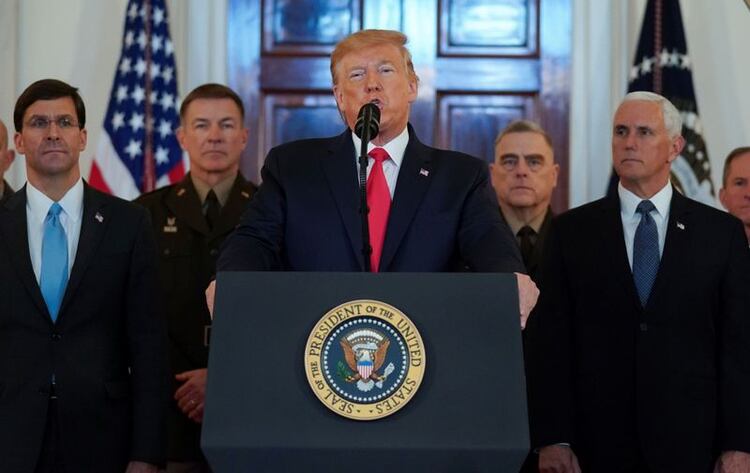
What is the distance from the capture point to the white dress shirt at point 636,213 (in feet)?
14.0

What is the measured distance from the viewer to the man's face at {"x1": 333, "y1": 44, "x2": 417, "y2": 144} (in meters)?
3.18

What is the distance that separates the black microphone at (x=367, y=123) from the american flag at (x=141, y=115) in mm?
3400

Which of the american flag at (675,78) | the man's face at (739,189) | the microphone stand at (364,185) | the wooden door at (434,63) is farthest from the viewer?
the wooden door at (434,63)

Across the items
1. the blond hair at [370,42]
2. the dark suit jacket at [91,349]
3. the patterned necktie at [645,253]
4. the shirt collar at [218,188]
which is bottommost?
the dark suit jacket at [91,349]

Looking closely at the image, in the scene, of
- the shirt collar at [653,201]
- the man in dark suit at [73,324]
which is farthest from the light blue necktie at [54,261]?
the shirt collar at [653,201]

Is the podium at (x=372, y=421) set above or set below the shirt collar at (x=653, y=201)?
below

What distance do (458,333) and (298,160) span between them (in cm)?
97

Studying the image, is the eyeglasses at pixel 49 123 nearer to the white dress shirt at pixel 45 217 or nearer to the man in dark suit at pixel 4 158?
the white dress shirt at pixel 45 217

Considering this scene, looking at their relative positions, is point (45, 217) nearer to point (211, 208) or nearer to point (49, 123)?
point (49, 123)

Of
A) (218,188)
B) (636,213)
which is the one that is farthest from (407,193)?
(218,188)

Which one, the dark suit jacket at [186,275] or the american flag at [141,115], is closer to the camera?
the dark suit jacket at [186,275]

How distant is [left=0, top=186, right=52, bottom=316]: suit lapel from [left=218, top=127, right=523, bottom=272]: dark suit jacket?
1.04 m

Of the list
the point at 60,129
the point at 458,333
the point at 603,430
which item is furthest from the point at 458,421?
the point at 60,129

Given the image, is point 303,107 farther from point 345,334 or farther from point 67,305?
point 345,334
